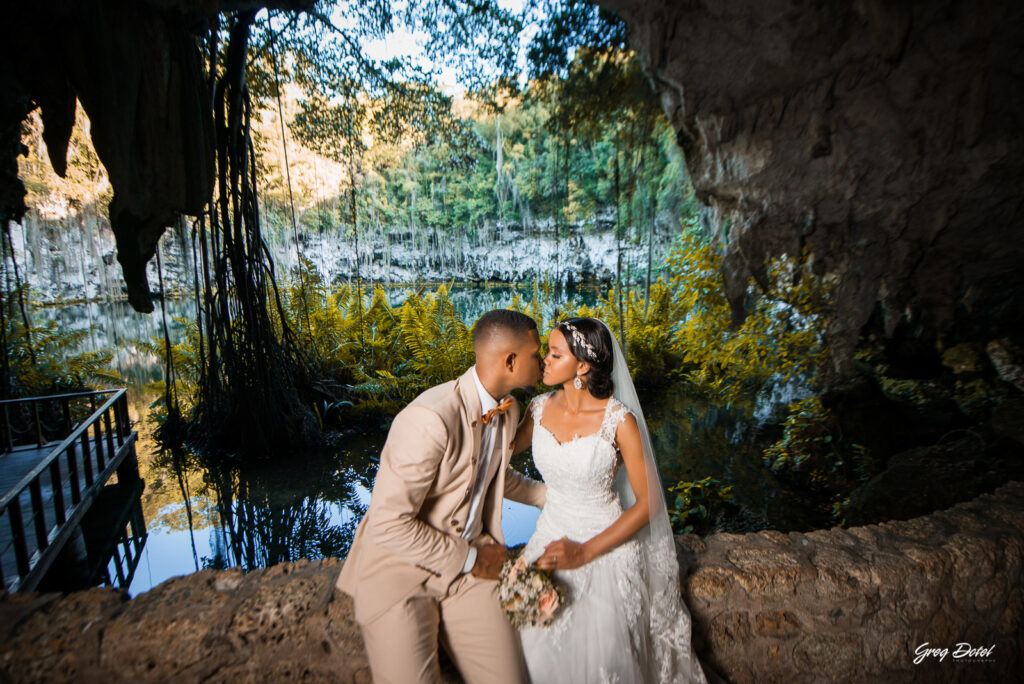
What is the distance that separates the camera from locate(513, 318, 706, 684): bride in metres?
1.40

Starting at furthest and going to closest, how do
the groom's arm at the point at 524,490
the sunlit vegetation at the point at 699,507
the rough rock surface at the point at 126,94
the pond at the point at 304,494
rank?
the pond at the point at 304,494 < the sunlit vegetation at the point at 699,507 < the rough rock surface at the point at 126,94 < the groom's arm at the point at 524,490

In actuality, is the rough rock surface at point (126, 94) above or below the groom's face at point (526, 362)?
above

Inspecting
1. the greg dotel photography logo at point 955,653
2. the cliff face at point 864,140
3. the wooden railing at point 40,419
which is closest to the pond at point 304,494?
the wooden railing at point 40,419

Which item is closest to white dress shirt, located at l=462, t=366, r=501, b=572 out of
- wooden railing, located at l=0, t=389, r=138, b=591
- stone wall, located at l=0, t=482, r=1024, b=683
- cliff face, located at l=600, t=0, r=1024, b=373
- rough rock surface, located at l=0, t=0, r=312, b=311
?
stone wall, located at l=0, t=482, r=1024, b=683

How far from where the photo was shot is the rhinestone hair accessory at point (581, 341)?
156 cm

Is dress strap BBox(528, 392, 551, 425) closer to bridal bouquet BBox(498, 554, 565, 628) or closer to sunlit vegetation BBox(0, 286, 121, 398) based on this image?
bridal bouquet BBox(498, 554, 565, 628)

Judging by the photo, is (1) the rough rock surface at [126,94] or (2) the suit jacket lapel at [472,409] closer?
(2) the suit jacket lapel at [472,409]

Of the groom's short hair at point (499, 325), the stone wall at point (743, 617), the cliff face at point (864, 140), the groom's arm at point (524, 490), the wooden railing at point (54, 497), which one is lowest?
the wooden railing at point (54, 497)

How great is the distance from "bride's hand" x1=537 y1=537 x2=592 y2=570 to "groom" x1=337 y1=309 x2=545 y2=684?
0.45 feet

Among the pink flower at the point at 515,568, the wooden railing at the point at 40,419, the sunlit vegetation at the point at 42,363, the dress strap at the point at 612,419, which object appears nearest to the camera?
the pink flower at the point at 515,568

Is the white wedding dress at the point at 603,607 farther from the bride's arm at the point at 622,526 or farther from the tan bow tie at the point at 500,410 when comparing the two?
the tan bow tie at the point at 500,410

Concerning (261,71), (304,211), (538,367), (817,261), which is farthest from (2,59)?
(304,211)

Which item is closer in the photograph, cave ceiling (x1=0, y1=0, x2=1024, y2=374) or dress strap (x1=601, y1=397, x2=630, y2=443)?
dress strap (x1=601, y1=397, x2=630, y2=443)

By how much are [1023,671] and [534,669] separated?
1912 millimetres
